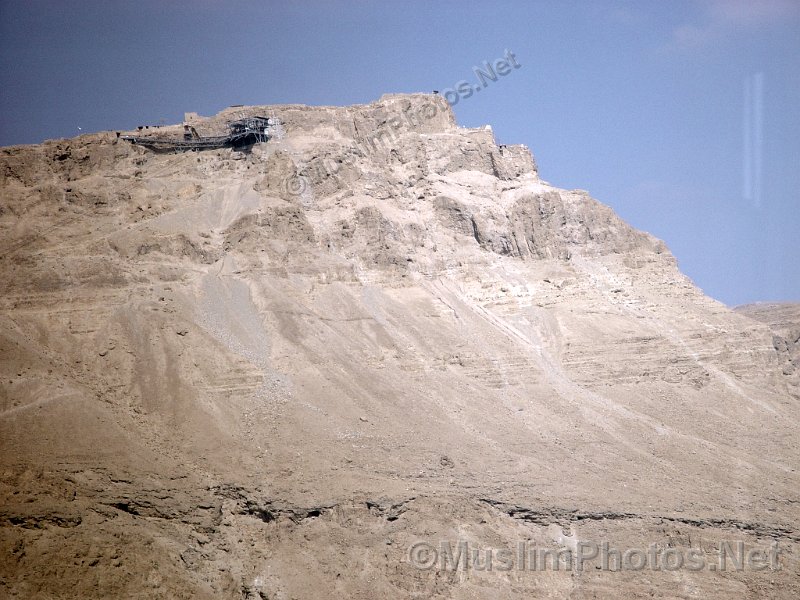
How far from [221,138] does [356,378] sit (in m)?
34.0

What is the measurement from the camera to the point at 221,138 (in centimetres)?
8306

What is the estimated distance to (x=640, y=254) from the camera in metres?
85.0

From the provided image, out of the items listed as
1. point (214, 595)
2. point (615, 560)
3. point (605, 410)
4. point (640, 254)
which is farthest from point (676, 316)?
point (214, 595)

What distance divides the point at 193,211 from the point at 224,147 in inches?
462

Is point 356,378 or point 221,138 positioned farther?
point 221,138

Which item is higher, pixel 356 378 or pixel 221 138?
pixel 221 138

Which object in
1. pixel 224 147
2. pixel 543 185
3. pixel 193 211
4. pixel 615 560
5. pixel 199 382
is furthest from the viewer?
pixel 543 185

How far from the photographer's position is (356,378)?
59281 mm

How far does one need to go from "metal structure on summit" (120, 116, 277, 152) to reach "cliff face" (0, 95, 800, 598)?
1.36 m

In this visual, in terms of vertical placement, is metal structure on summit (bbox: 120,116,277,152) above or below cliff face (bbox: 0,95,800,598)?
above

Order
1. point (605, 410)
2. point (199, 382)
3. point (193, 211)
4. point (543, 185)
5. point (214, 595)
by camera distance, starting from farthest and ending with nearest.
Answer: point (543, 185)
point (193, 211)
point (605, 410)
point (199, 382)
point (214, 595)

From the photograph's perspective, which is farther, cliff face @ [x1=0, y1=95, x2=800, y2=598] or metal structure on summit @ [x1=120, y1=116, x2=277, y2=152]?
metal structure on summit @ [x1=120, y1=116, x2=277, y2=152]

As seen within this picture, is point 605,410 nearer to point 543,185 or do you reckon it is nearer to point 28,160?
point 543,185

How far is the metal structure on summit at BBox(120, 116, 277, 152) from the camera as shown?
8206cm
